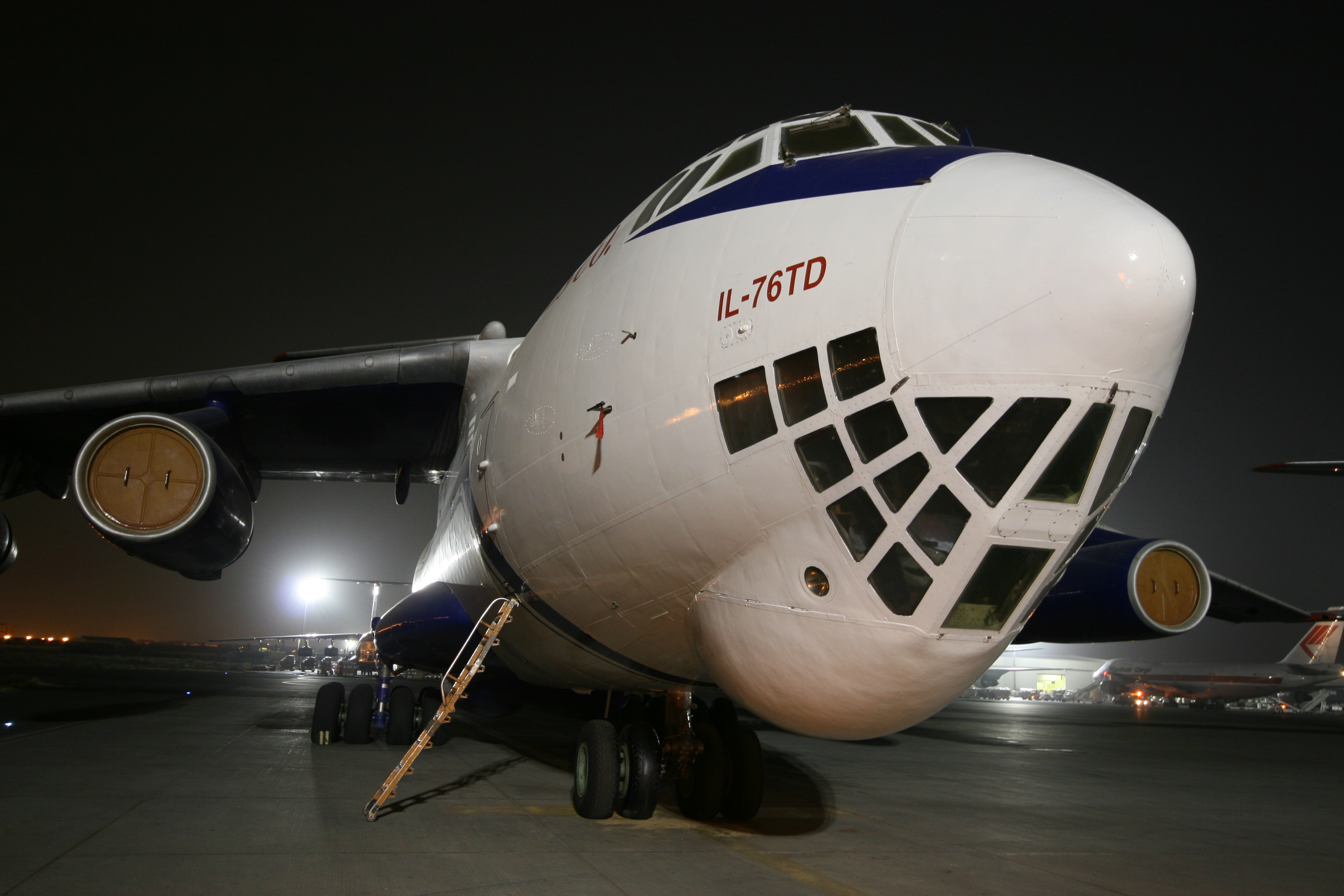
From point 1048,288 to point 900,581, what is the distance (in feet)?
3.54

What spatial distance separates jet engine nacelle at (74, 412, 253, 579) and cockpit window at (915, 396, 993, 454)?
538 centimetres

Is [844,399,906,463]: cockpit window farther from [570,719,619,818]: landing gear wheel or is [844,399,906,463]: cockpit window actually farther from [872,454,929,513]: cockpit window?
[570,719,619,818]: landing gear wheel

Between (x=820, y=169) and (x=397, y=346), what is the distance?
6.20 m

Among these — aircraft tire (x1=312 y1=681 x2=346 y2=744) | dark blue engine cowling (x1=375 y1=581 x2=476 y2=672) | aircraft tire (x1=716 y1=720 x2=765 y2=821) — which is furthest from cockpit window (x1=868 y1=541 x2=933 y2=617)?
aircraft tire (x1=312 y1=681 x2=346 y2=744)

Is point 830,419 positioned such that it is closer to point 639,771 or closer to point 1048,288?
point 1048,288

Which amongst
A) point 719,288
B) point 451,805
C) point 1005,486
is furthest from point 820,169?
point 451,805

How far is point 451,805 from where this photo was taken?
227 inches

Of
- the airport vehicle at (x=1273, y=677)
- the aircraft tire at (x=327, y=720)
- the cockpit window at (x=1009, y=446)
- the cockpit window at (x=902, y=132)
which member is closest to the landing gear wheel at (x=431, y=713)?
the aircraft tire at (x=327, y=720)

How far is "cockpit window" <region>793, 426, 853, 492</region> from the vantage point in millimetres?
3092

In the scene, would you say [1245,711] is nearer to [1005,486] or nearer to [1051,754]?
[1051,754]

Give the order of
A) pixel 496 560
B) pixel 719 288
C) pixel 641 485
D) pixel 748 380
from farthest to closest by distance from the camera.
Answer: pixel 496 560
pixel 641 485
pixel 719 288
pixel 748 380

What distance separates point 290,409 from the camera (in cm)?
941

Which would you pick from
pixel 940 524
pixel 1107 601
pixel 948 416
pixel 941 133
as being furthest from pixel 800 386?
pixel 1107 601

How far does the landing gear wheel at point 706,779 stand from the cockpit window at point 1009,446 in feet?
10.1
